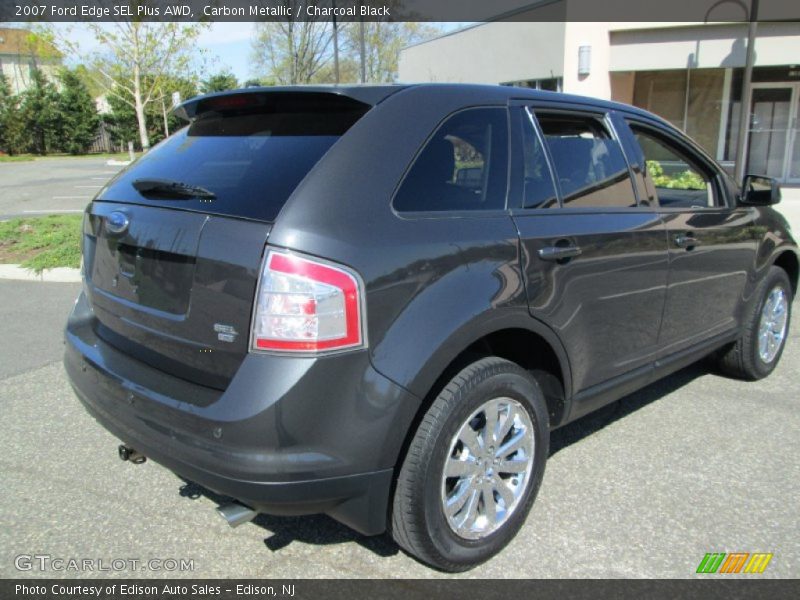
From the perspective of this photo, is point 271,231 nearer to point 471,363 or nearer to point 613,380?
point 471,363

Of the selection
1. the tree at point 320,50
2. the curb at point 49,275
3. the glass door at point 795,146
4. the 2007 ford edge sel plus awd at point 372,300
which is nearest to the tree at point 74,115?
the tree at point 320,50

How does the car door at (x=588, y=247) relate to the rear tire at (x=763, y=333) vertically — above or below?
above

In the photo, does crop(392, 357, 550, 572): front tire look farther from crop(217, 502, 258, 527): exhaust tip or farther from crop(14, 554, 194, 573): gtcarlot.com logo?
crop(14, 554, 194, 573): gtcarlot.com logo

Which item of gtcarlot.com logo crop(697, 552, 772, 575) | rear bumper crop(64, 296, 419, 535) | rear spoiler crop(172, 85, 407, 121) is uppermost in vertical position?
rear spoiler crop(172, 85, 407, 121)

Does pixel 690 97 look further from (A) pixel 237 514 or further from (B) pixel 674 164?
(A) pixel 237 514

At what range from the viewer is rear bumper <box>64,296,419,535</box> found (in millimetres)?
2072

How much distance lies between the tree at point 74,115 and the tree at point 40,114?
1.29ft

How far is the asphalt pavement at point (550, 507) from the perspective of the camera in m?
2.66

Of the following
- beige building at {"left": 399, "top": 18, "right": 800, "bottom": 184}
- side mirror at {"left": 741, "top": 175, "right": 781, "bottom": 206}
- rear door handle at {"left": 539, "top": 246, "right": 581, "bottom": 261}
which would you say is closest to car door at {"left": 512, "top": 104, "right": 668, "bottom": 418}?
rear door handle at {"left": 539, "top": 246, "right": 581, "bottom": 261}

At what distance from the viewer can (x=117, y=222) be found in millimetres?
2578

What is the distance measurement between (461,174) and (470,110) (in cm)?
29

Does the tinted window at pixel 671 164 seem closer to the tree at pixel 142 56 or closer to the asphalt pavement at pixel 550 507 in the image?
the asphalt pavement at pixel 550 507

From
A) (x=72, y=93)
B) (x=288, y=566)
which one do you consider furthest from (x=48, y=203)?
(x=72, y=93)

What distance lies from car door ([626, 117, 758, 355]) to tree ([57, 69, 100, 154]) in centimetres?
4327
